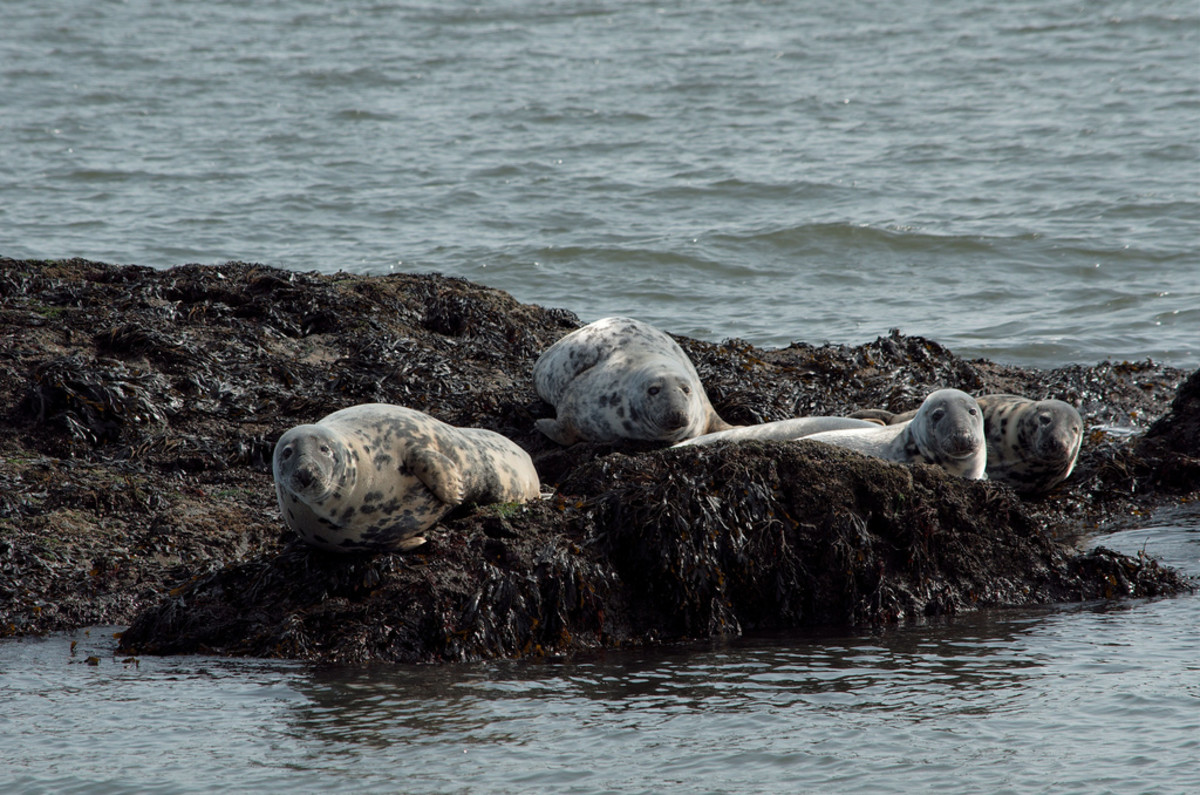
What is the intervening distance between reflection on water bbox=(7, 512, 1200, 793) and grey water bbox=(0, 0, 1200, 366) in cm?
673

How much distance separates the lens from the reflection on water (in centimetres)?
314

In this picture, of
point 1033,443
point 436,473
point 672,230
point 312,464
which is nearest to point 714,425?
point 1033,443

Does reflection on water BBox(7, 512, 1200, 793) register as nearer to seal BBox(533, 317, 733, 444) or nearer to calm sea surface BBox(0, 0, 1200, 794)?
calm sea surface BBox(0, 0, 1200, 794)

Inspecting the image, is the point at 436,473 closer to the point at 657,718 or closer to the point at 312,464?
the point at 312,464

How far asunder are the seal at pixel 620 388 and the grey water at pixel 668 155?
388 centimetres

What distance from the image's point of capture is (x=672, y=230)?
577 inches

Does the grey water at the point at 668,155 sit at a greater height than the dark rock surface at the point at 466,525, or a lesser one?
greater

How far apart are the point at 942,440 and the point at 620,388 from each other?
170 centimetres

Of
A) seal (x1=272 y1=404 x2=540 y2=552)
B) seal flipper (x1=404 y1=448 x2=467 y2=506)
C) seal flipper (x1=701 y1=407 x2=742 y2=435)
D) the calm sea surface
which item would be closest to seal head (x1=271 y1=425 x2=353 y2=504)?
seal (x1=272 y1=404 x2=540 y2=552)

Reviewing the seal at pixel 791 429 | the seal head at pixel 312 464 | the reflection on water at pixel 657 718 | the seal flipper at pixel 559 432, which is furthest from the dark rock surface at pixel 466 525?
the seal at pixel 791 429

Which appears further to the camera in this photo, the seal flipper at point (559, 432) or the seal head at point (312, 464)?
the seal flipper at point (559, 432)

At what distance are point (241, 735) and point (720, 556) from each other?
1.92 metres

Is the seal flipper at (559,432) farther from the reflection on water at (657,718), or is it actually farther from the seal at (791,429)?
the reflection on water at (657,718)

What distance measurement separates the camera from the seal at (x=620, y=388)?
6.43 meters
